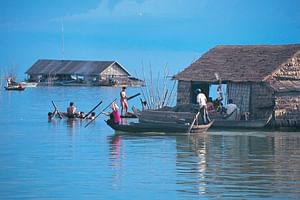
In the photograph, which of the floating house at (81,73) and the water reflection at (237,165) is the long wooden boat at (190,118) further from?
the floating house at (81,73)

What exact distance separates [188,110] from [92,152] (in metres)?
7.41

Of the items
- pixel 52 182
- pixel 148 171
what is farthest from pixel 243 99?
pixel 52 182

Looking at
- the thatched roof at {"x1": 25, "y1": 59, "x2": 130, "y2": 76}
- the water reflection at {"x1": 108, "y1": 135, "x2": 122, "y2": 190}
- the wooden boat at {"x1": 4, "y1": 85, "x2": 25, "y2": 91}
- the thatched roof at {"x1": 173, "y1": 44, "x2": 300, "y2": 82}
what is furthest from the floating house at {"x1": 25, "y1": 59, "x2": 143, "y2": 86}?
the water reflection at {"x1": 108, "y1": 135, "x2": 122, "y2": 190}

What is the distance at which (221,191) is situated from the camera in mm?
14664

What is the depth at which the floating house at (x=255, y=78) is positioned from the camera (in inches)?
1087

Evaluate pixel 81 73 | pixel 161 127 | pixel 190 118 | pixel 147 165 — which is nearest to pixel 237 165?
pixel 147 165

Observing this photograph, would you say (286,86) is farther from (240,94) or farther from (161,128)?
(161,128)

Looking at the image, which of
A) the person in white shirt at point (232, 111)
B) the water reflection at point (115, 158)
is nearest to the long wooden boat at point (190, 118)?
the person in white shirt at point (232, 111)

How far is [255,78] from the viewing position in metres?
28.0

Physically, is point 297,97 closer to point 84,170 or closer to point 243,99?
point 243,99

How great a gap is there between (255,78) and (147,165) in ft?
34.4

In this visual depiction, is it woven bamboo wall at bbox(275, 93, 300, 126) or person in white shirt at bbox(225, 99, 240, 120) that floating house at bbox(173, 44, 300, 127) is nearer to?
woven bamboo wall at bbox(275, 93, 300, 126)

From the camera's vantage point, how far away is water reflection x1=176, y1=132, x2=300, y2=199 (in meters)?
14.9

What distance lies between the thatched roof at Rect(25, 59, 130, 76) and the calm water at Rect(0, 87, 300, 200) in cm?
5496
